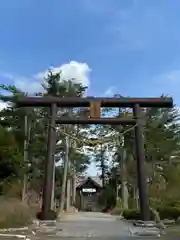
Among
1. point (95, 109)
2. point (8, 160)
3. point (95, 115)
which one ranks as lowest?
point (8, 160)

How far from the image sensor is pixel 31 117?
44031 millimetres

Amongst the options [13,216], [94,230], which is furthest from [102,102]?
[13,216]

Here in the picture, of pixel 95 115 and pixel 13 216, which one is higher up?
pixel 95 115

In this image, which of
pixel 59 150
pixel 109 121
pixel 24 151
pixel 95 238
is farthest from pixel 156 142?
pixel 95 238

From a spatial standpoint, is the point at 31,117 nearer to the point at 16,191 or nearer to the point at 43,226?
the point at 16,191

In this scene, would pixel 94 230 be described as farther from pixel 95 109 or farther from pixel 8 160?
pixel 8 160

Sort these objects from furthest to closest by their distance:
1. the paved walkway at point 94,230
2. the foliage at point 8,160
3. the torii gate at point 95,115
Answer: the foliage at point 8,160 < the torii gate at point 95,115 < the paved walkway at point 94,230

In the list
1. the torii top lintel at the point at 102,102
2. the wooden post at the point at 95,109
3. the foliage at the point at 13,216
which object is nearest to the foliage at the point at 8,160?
the foliage at the point at 13,216

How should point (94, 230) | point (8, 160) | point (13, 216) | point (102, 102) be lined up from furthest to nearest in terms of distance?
1. point (8, 160)
2. point (13, 216)
3. point (102, 102)
4. point (94, 230)

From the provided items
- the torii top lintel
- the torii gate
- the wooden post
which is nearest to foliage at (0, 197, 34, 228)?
the torii gate

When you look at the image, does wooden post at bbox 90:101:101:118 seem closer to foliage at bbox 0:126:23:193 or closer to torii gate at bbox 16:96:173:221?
torii gate at bbox 16:96:173:221

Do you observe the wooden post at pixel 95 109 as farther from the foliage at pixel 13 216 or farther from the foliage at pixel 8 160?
the foliage at pixel 8 160

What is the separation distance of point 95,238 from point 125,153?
38.2 m

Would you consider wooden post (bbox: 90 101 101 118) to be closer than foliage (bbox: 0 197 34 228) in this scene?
No
